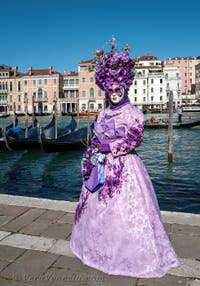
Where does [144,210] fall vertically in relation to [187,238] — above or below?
above

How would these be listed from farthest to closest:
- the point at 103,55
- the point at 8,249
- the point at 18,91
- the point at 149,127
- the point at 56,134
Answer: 1. the point at 18,91
2. the point at 149,127
3. the point at 56,134
4. the point at 8,249
5. the point at 103,55

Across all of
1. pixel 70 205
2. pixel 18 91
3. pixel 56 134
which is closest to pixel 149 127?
pixel 56 134

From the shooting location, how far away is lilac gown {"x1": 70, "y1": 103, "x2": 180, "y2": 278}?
2.12 metres

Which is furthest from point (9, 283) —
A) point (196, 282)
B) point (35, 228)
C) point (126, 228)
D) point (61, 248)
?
point (196, 282)

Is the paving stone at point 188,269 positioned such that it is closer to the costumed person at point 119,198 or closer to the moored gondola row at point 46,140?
the costumed person at point 119,198

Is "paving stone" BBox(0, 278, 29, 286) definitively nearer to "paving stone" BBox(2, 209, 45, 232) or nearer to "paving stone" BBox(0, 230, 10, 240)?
"paving stone" BBox(0, 230, 10, 240)

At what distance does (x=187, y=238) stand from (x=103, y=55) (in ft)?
5.13

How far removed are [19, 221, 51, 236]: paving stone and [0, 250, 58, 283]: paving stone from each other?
0.40 meters

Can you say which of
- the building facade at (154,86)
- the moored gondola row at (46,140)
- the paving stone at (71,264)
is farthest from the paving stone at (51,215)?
the building facade at (154,86)

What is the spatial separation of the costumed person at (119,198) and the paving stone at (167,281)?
36 mm

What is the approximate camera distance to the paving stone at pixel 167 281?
2010 millimetres

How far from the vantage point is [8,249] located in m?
2.52

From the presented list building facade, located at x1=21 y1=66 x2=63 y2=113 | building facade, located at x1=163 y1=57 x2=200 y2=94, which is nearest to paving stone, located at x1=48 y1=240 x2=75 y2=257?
building facade, located at x1=21 y1=66 x2=63 y2=113

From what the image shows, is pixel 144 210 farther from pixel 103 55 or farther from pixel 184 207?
pixel 184 207
